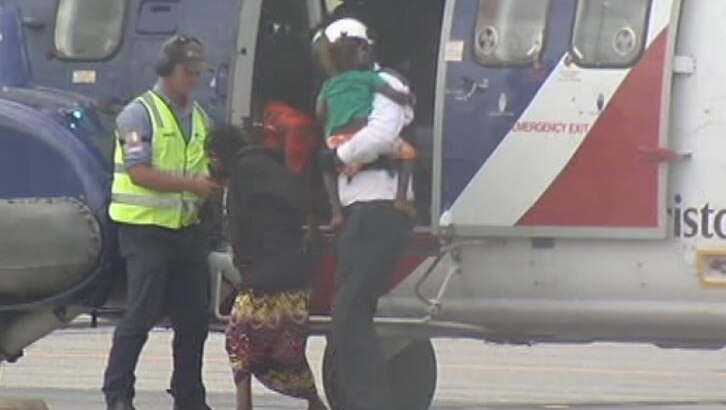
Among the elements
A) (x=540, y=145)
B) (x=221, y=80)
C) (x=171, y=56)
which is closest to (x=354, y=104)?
(x=540, y=145)

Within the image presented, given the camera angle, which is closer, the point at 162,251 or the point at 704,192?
the point at 704,192

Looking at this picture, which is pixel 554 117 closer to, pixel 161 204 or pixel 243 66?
pixel 243 66

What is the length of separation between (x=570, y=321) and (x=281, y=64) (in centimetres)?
219

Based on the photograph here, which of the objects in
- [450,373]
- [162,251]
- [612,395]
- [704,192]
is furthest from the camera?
[450,373]

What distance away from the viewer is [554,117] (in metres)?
10.8

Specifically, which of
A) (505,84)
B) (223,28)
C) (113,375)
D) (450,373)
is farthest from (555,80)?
(450,373)

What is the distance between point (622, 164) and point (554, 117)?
1.28 feet

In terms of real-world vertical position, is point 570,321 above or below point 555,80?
below

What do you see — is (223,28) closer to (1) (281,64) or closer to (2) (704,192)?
(1) (281,64)

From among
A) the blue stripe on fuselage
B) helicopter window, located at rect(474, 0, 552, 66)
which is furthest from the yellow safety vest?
helicopter window, located at rect(474, 0, 552, 66)

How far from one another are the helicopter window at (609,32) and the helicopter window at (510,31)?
187 mm

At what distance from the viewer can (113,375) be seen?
37.7 ft

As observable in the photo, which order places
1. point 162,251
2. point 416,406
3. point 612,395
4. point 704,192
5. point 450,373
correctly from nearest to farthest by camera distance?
point 704,192 → point 162,251 → point 416,406 → point 612,395 → point 450,373

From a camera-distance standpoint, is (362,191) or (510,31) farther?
(510,31)
